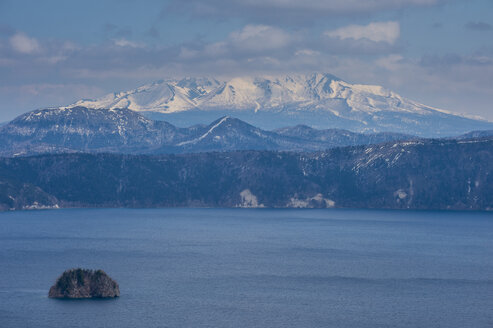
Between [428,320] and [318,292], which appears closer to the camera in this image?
[428,320]

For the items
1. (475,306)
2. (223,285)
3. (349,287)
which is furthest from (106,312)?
(475,306)

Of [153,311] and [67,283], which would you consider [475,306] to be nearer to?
[153,311]

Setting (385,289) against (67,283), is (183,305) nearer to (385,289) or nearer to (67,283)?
(67,283)

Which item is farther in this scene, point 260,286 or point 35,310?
point 260,286

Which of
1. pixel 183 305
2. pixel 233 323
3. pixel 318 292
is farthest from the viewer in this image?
pixel 318 292

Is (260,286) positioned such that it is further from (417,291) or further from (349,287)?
(417,291)

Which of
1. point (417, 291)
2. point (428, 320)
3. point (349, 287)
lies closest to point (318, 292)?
point (349, 287)

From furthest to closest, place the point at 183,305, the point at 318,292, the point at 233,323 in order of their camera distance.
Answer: the point at 318,292 → the point at 183,305 → the point at 233,323
